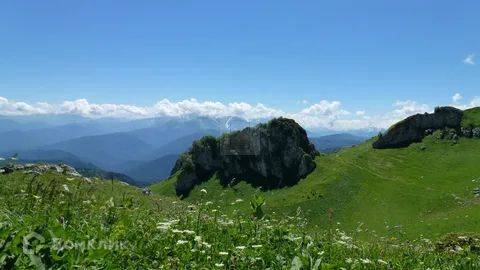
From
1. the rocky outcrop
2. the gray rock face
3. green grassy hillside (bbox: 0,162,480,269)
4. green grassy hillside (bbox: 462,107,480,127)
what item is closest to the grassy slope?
the gray rock face

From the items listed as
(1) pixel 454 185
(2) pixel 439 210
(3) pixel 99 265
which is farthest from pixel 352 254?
(1) pixel 454 185

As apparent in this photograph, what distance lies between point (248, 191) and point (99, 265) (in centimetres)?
13846

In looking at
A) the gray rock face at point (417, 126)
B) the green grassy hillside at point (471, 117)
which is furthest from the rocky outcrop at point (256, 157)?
the green grassy hillside at point (471, 117)

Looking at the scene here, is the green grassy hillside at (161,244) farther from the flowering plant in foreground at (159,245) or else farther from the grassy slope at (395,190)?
the grassy slope at (395,190)

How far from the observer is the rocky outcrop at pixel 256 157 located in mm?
144375

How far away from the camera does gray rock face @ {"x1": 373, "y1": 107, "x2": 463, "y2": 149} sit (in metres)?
157

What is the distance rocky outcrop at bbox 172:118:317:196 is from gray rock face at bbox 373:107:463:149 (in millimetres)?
27736

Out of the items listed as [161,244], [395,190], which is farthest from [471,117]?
[161,244]

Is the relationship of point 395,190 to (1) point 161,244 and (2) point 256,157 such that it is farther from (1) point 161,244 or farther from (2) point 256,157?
(1) point 161,244

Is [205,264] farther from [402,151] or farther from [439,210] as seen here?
[402,151]

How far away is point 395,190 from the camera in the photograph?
111750 millimetres

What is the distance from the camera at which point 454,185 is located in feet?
375

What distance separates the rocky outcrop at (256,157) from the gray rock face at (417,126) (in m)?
27.7

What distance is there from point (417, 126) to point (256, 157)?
5481cm
